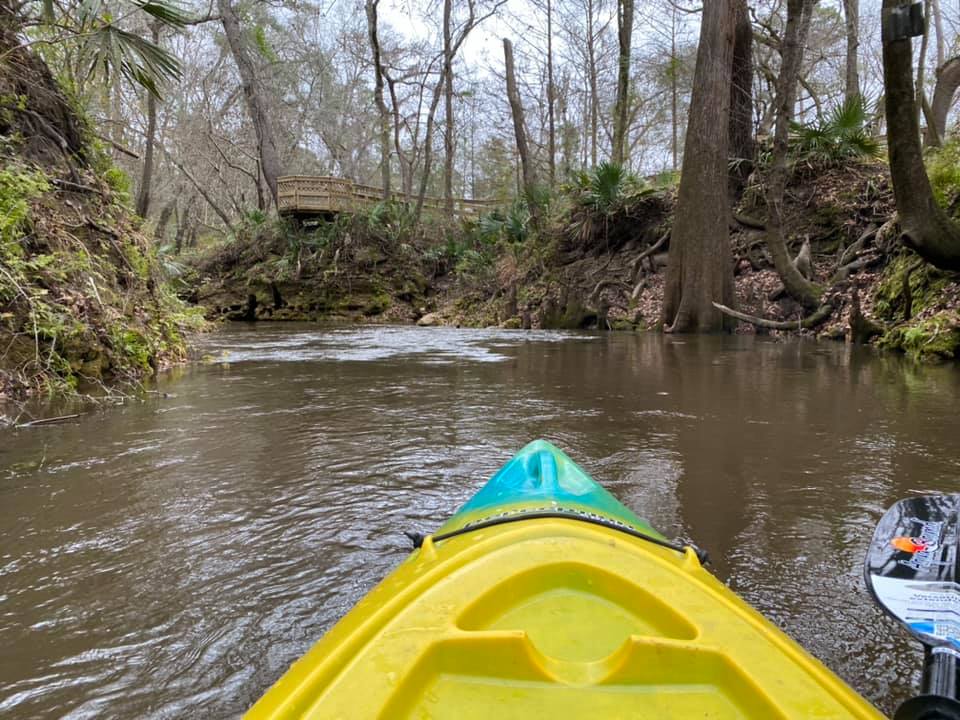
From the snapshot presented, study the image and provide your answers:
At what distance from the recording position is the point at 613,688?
959 mm

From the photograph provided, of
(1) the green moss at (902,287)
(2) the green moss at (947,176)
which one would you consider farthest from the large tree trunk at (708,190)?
(2) the green moss at (947,176)

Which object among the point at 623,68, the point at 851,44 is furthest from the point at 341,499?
the point at 851,44

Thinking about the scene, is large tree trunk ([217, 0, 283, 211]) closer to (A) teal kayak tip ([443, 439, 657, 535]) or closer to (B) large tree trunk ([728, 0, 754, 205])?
(B) large tree trunk ([728, 0, 754, 205])

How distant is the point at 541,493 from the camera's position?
67.5 inches

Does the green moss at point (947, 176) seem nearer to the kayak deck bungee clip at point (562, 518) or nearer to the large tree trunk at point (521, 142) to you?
the kayak deck bungee clip at point (562, 518)

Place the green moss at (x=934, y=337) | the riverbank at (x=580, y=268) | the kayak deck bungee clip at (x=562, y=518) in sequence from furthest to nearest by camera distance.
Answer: the riverbank at (x=580, y=268), the green moss at (x=934, y=337), the kayak deck bungee clip at (x=562, y=518)

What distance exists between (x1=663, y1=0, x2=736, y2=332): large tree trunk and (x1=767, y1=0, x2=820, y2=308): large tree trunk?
1.14m

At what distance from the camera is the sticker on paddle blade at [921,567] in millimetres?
1271

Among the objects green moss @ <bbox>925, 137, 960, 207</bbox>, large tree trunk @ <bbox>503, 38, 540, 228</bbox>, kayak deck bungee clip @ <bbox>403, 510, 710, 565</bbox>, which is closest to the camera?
kayak deck bungee clip @ <bbox>403, 510, 710, 565</bbox>

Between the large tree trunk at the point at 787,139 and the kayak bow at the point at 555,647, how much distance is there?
32.0ft

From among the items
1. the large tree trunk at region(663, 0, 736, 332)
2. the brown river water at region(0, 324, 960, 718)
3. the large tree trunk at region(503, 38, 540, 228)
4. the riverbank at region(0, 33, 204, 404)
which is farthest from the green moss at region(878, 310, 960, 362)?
the large tree trunk at region(503, 38, 540, 228)

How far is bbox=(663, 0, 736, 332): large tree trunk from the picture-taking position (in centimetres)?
1098

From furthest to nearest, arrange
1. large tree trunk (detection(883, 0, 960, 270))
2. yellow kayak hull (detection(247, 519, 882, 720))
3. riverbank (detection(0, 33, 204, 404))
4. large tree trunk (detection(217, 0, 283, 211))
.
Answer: large tree trunk (detection(217, 0, 283, 211))
large tree trunk (detection(883, 0, 960, 270))
riverbank (detection(0, 33, 204, 404))
yellow kayak hull (detection(247, 519, 882, 720))

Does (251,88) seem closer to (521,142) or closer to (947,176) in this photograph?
(521,142)
